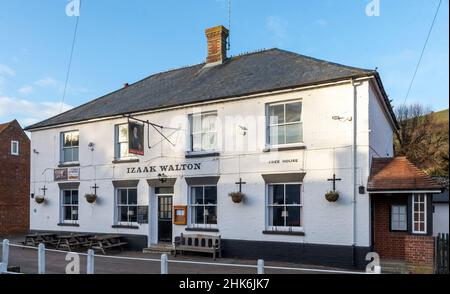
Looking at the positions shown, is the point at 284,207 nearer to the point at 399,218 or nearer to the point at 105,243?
the point at 399,218

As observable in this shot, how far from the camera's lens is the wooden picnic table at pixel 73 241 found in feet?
54.5

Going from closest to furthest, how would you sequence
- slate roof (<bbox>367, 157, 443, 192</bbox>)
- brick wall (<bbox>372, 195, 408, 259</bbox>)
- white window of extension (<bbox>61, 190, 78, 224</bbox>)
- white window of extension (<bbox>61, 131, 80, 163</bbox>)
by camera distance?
slate roof (<bbox>367, 157, 443, 192</bbox>)
brick wall (<bbox>372, 195, 408, 259</bbox>)
white window of extension (<bbox>61, 190, 78, 224</bbox>)
white window of extension (<bbox>61, 131, 80, 163</bbox>)

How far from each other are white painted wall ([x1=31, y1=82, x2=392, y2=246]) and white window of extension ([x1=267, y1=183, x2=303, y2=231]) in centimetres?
29

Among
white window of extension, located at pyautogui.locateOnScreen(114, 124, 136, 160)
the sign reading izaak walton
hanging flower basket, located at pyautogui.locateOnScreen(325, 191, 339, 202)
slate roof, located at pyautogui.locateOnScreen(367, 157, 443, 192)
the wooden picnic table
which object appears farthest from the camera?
white window of extension, located at pyautogui.locateOnScreen(114, 124, 136, 160)

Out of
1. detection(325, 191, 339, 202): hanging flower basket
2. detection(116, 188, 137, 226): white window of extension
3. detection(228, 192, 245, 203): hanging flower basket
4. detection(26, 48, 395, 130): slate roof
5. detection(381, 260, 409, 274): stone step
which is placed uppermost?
detection(26, 48, 395, 130): slate roof

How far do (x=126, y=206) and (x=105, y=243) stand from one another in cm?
174

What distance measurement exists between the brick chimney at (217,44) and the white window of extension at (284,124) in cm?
634

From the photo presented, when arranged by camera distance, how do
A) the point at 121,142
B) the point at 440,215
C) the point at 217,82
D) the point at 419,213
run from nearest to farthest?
1. the point at 419,213
2. the point at 217,82
3. the point at 121,142
4. the point at 440,215

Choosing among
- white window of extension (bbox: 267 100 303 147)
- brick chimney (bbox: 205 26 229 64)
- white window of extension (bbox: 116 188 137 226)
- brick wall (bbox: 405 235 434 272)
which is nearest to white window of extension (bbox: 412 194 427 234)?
brick wall (bbox: 405 235 434 272)

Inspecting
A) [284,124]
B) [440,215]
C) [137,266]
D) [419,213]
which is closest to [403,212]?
[419,213]

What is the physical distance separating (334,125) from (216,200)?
16.7ft

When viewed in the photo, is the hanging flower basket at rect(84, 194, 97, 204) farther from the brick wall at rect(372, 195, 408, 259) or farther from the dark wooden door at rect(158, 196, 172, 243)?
the brick wall at rect(372, 195, 408, 259)

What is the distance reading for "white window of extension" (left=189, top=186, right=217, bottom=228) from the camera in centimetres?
1527

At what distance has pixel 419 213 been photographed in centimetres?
1228
